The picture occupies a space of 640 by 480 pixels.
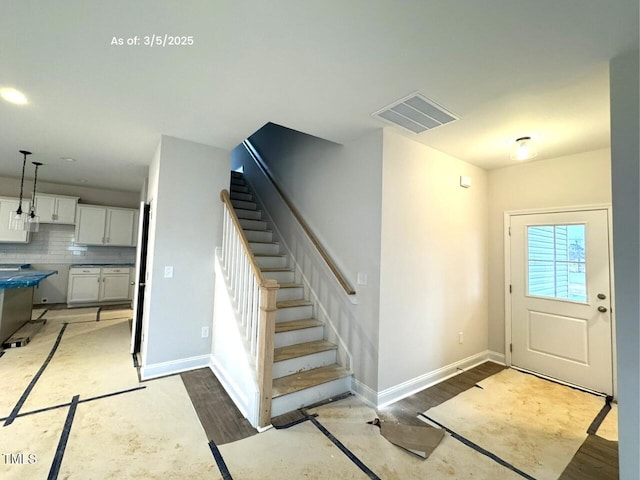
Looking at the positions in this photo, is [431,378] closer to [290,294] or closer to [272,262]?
[290,294]

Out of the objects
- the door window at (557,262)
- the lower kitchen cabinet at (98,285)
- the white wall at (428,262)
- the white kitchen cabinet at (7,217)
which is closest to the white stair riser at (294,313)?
the white wall at (428,262)

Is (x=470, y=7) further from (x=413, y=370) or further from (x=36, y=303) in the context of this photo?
(x=36, y=303)

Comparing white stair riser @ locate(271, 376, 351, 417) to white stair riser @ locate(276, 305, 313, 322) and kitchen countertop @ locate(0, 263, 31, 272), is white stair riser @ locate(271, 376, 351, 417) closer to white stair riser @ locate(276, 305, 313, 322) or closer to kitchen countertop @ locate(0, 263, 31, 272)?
white stair riser @ locate(276, 305, 313, 322)

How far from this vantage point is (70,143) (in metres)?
3.47

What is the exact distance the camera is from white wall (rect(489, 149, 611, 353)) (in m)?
3.13

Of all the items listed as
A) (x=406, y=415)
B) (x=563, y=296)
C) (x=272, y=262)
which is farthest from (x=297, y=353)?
(x=563, y=296)

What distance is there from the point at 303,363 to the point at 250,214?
2.73 metres

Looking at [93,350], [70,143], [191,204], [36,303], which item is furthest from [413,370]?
[36,303]

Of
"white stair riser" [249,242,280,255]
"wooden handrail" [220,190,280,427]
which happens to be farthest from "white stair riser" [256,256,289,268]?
"wooden handrail" [220,190,280,427]

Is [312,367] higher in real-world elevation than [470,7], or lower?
lower

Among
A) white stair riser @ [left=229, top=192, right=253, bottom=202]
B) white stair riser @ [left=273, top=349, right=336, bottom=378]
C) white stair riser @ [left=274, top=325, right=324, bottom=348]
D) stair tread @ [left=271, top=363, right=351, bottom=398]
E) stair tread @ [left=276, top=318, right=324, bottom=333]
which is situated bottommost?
stair tread @ [left=271, top=363, right=351, bottom=398]

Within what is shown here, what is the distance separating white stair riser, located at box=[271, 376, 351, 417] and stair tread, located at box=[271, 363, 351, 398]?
41 millimetres

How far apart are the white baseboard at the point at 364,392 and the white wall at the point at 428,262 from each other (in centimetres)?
10

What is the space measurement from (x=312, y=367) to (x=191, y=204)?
224 centimetres
